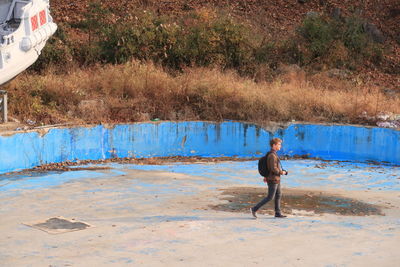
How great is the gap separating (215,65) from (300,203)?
9.86m

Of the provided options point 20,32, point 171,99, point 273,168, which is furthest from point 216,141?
point 273,168

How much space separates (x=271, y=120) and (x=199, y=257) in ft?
31.3

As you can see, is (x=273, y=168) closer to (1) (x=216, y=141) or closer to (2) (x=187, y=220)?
(2) (x=187, y=220)

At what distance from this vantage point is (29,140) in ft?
46.7

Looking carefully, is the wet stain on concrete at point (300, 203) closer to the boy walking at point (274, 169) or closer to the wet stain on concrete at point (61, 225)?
the boy walking at point (274, 169)

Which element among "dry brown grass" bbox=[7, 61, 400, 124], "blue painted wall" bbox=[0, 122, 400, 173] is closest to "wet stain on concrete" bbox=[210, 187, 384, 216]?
"blue painted wall" bbox=[0, 122, 400, 173]

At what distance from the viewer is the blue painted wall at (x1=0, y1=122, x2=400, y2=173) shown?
50.2ft

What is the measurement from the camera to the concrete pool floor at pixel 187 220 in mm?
7930

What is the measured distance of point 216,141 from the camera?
1666cm

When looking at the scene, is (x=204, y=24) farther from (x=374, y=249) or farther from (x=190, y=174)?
(x=374, y=249)

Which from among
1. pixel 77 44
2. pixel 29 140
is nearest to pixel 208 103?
pixel 29 140

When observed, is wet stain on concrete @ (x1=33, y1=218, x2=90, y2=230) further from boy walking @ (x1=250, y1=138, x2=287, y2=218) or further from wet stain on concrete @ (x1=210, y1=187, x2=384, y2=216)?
boy walking @ (x1=250, y1=138, x2=287, y2=218)

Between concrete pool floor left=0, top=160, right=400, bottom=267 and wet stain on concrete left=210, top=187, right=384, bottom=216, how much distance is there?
0.07 meters

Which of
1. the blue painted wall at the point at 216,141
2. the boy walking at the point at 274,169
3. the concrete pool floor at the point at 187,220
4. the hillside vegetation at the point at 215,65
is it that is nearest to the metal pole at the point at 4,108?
the hillside vegetation at the point at 215,65
